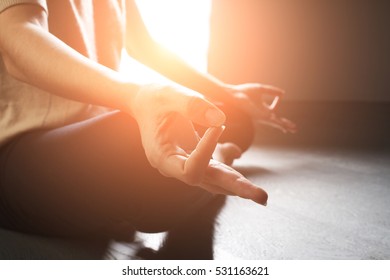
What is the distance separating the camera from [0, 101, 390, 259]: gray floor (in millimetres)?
679

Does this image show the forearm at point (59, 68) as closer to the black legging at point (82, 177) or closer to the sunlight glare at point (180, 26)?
the black legging at point (82, 177)

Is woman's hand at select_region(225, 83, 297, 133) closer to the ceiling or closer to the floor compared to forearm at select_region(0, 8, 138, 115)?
closer to the floor

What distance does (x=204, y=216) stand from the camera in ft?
2.84

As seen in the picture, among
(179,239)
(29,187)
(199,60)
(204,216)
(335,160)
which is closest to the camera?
(29,187)

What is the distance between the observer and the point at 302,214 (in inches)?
35.3

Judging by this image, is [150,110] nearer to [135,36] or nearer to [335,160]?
[135,36]

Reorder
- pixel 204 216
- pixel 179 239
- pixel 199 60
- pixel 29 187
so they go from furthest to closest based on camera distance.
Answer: pixel 199 60 → pixel 204 216 → pixel 179 239 → pixel 29 187

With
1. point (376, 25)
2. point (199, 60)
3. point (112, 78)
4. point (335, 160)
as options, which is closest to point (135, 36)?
point (112, 78)

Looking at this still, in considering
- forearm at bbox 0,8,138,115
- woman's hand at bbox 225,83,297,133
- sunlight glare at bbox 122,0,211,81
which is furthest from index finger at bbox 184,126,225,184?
sunlight glare at bbox 122,0,211,81

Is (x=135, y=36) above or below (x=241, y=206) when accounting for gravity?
above

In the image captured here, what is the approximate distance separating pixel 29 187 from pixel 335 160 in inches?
42.4

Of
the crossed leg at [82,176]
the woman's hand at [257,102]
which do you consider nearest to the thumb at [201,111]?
the crossed leg at [82,176]

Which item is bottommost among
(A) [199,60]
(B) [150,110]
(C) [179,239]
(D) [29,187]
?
(A) [199,60]

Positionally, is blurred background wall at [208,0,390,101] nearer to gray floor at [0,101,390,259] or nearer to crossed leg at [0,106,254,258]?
gray floor at [0,101,390,259]
